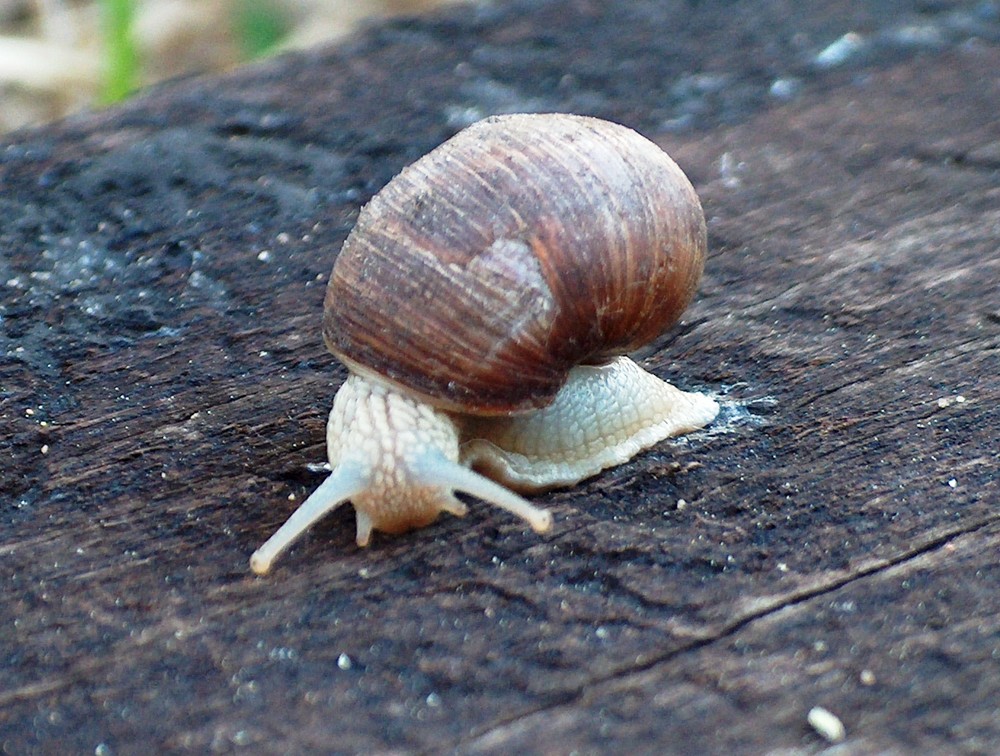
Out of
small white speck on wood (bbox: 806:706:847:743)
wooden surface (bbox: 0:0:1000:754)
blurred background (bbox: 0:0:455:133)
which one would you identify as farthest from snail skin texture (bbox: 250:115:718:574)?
blurred background (bbox: 0:0:455:133)

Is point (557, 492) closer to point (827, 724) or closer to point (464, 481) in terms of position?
point (464, 481)

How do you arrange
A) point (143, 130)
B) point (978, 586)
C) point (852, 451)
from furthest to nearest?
point (143, 130) < point (852, 451) < point (978, 586)

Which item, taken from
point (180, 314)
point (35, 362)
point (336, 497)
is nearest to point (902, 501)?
point (336, 497)

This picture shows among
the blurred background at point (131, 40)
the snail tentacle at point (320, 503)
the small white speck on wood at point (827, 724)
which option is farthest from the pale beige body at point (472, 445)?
the blurred background at point (131, 40)

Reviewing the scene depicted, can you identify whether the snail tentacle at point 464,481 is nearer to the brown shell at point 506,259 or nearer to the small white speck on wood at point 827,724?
the brown shell at point 506,259

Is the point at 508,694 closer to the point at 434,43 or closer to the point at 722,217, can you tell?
the point at 722,217

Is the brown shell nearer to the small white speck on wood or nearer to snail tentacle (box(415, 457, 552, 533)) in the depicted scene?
snail tentacle (box(415, 457, 552, 533))
